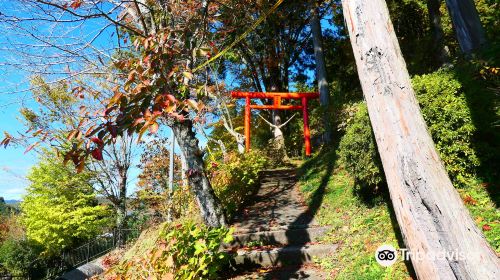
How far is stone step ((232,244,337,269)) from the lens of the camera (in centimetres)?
472

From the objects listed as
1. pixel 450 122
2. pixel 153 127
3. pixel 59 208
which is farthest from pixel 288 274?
pixel 59 208

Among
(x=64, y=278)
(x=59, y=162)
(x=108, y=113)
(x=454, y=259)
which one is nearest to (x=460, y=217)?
(x=454, y=259)

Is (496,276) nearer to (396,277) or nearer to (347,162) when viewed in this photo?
(396,277)

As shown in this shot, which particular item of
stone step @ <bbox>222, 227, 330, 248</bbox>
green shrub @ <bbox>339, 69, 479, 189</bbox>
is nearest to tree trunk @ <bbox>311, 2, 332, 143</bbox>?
stone step @ <bbox>222, 227, 330, 248</bbox>

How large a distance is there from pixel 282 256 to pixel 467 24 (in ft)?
20.2

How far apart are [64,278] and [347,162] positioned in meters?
7.72

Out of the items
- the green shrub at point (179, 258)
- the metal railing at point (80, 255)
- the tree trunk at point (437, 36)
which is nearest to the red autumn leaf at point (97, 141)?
the green shrub at point (179, 258)

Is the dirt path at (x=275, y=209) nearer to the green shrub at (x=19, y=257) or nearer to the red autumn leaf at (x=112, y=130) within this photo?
the red autumn leaf at (x=112, y=130)

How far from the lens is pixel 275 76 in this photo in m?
17.7

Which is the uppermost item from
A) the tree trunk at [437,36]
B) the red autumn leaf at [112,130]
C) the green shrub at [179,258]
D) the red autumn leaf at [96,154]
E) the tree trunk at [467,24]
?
the tree trunk at [437,36]

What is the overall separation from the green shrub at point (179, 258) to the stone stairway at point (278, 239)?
3.12ft

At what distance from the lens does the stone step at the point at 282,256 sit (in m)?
4.72

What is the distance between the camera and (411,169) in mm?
2432

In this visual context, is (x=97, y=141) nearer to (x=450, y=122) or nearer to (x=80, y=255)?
(x=450, y=122)
